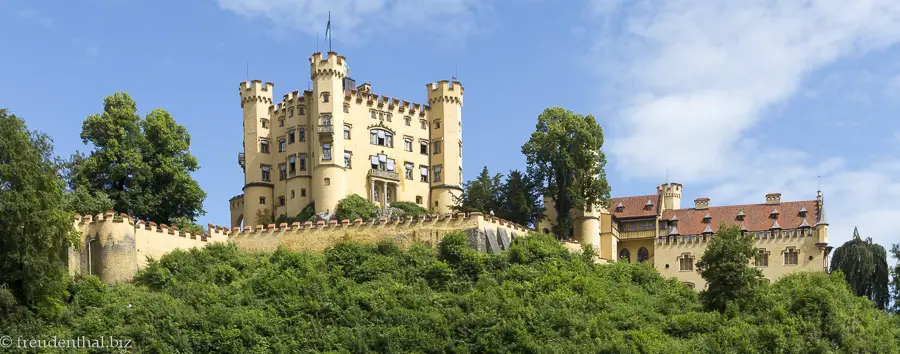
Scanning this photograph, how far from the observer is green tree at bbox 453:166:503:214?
72625 mm

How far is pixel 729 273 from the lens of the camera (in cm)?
5753

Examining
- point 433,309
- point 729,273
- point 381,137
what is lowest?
point 433,309

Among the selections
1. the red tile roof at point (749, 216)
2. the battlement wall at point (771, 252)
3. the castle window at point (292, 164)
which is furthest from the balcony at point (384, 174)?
the red tile roof at point (749, 216)

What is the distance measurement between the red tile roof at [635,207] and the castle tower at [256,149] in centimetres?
2041

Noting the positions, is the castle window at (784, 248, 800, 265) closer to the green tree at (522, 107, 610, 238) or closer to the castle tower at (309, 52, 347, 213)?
the green tree at (522, 107, 610, 238)

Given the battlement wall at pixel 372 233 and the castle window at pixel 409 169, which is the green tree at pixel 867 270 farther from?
the castle window at pixel 409 169

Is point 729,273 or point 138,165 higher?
point 138,165

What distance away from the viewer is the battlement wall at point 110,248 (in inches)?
2248

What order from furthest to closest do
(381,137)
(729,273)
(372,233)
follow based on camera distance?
(381,137), (372,233), (729,273)

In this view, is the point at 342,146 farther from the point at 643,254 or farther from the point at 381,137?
the point at 643,254

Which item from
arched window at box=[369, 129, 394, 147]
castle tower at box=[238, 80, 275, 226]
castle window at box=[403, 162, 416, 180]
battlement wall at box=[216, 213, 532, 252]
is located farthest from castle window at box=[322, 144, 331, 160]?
battlement wall at box=[216, 213, 532, 252]

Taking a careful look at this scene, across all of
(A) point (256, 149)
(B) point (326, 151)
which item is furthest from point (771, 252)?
(A) point (256, 149)

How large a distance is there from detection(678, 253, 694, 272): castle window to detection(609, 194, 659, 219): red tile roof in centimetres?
370

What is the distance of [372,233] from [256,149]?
16.9m
